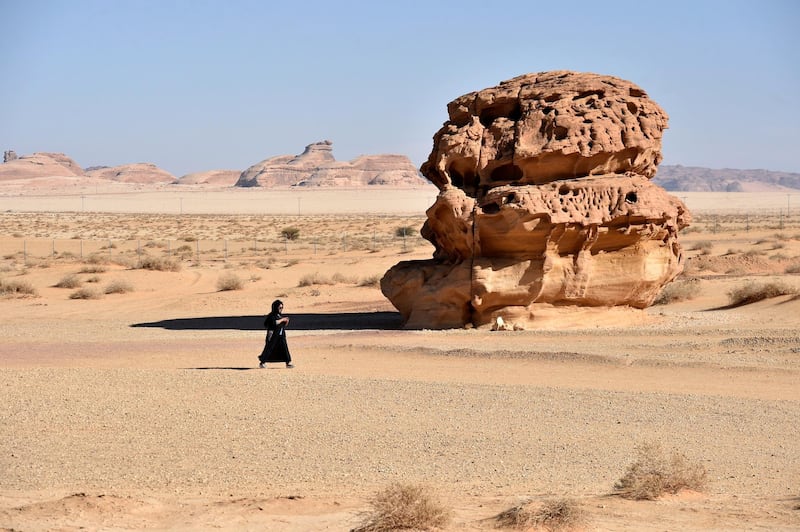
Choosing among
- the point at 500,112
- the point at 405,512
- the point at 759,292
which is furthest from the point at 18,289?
the point at 405,512

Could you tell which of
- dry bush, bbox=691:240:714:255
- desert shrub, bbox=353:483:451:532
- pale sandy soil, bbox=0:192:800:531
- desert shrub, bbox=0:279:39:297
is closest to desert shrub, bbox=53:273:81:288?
desert shrub, bbox=0:279:39:297

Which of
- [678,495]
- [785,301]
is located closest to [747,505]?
[678,495]

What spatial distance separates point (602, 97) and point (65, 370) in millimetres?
12218

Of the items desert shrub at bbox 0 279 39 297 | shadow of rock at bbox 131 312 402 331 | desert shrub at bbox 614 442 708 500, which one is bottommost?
shadow of rock at bbox 131 312 402 331

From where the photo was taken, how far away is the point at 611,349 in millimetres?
18797

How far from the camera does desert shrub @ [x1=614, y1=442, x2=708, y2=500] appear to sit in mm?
8906

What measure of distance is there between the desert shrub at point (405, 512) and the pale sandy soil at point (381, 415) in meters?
0.33

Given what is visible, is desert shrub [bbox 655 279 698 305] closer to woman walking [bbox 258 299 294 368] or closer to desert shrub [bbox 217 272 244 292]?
desert shrub [bbox 217 272 244 292]

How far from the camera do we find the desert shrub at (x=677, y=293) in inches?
1097

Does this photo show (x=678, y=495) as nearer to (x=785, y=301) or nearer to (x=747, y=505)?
(x=747, y=505)

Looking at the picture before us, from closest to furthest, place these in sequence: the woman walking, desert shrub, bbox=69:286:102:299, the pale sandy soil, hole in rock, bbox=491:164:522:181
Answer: the pale sandy soil, the woman walking, hole in rock, bbox=491:164:522:181, desert shrub, bbox=69:286:102:299

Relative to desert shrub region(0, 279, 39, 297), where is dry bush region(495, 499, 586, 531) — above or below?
above

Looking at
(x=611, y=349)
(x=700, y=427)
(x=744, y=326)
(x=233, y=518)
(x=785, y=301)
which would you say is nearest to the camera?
(x=233, y=518)

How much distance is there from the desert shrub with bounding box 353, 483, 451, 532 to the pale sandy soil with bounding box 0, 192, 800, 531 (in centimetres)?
33
